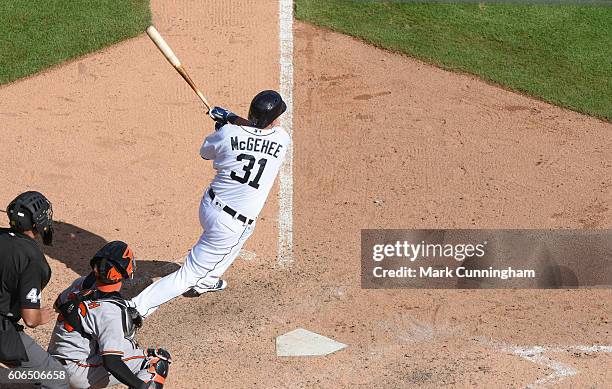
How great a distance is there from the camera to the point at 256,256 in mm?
9734

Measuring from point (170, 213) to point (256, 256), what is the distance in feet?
3.68

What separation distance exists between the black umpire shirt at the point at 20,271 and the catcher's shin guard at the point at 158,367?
96cm

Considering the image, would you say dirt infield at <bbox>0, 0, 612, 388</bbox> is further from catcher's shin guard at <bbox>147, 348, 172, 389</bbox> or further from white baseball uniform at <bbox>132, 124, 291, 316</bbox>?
catcher's shin guard at <bbox>147, 348, 172, 389</bbox>

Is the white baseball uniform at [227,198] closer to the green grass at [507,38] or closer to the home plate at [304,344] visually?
the home plate at [304,344]

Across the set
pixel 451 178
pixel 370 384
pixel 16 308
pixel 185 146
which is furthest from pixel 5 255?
pixel 451 178

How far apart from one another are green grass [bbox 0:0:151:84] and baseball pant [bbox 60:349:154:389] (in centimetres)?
604

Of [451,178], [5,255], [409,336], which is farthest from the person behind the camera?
[451,178]

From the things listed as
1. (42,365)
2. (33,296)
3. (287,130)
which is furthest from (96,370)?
(287,130)

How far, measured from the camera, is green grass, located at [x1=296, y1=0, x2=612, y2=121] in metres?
12.5

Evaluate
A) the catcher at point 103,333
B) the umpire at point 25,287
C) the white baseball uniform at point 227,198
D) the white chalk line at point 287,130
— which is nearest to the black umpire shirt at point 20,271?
the umpire at point 25,287

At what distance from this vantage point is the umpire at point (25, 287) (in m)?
6.80

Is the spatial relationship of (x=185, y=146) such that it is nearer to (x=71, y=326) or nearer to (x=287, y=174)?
(x=287, y=174)

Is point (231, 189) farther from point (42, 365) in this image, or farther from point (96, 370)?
point (42, 365)

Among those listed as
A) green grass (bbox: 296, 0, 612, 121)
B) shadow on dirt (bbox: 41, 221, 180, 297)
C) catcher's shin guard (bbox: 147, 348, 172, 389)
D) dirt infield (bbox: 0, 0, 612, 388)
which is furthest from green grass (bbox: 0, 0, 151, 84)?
catcher's shin guard (bbox: 147, 348, 172, 389)
